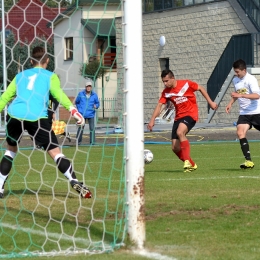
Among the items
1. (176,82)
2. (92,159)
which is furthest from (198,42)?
(176,82)


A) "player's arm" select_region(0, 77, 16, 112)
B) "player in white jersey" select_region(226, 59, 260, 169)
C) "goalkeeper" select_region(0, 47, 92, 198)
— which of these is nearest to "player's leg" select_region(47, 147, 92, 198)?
"goalkeeper" select_region(0, 47, 92, 198)

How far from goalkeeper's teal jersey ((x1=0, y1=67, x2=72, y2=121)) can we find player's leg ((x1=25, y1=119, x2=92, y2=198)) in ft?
0.45

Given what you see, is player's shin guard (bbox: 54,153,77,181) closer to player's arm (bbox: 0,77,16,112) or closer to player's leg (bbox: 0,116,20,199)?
player's leg (bbox: 0,116,20,199)

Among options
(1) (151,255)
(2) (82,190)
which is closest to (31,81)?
(2) (82,190)

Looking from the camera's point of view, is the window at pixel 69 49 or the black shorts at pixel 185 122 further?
the black shorts at pixel 185 122

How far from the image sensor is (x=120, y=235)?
7094 mm

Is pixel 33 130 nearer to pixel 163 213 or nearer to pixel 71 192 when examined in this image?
pixel 71 192

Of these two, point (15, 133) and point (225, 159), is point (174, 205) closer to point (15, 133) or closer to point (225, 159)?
point (15, 133)

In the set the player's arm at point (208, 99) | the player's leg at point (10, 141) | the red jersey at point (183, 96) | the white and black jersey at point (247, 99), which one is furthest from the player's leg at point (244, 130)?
the player's leg at point (10, 141)

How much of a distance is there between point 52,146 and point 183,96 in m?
4.55

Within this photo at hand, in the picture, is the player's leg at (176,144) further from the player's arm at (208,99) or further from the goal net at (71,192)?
the goal net at (71,192)

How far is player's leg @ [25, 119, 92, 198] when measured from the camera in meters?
9.25

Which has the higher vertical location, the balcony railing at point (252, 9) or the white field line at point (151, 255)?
A: the balcony railing at point (252, 9)

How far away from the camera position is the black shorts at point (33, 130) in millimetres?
9227
